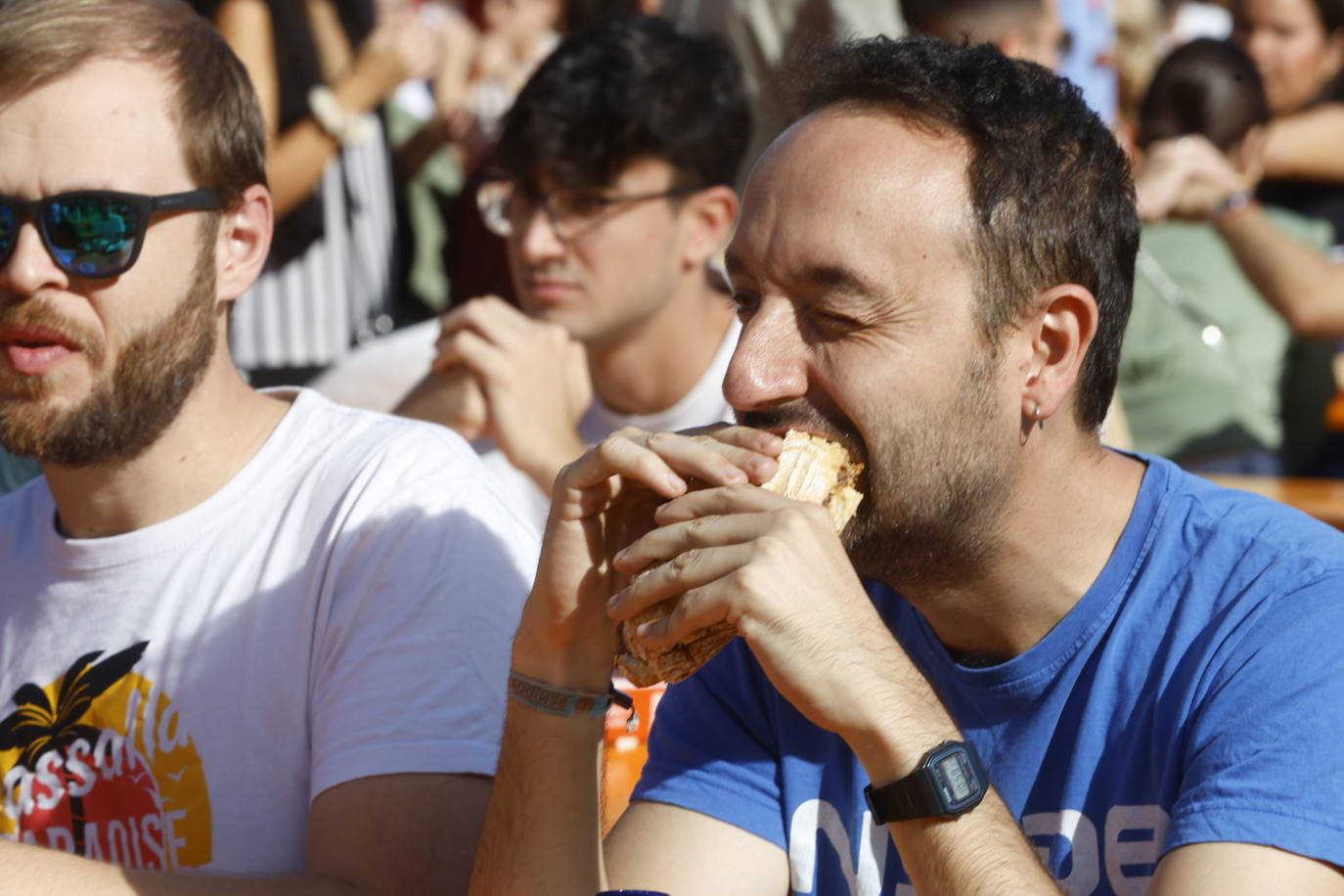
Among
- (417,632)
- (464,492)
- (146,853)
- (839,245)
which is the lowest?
(146,853)

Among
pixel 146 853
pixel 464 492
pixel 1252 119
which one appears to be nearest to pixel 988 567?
pixel 464 492

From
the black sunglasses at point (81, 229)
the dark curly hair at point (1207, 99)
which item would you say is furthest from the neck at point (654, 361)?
the dark curly hair at point (1207, 99)

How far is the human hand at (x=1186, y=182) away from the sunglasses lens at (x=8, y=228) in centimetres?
383

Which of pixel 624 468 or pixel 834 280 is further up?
pixel 834 280

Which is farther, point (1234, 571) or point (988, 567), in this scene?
point (988, 567)

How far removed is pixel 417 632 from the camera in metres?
2.35

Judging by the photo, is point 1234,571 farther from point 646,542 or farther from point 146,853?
point 146,853

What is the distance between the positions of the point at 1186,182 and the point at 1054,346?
341cm

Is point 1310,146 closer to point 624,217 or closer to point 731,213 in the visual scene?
point 731,213

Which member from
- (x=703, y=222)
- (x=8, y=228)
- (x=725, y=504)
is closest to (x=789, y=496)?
(x=725, y=504)

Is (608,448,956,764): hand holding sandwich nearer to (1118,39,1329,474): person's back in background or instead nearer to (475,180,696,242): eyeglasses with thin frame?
(475,180,696,242): eyeglasses with thin frame

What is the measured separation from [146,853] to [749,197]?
1.34 m

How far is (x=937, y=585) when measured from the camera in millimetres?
2305

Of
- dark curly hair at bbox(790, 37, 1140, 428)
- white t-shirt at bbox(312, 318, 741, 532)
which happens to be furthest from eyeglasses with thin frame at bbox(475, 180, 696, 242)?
dark curly hair at bbox(790, 37, 1140, 428)
